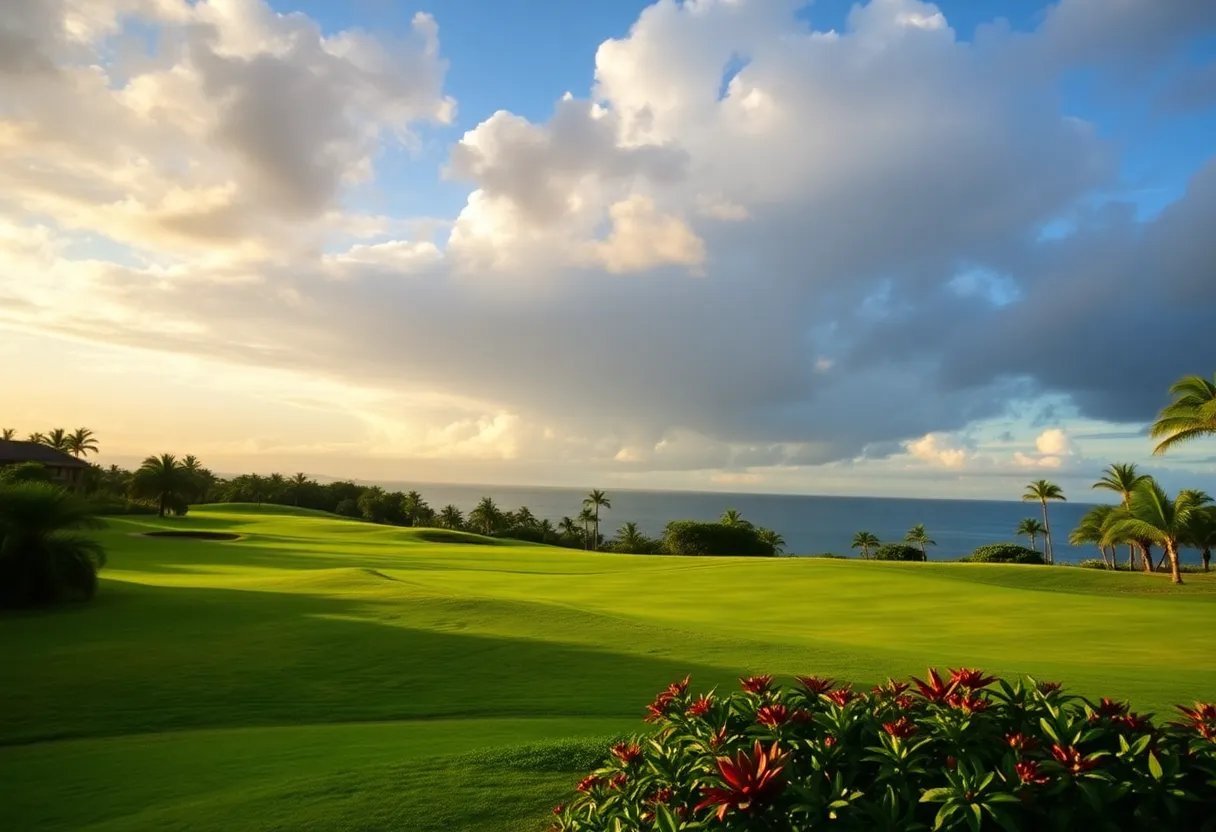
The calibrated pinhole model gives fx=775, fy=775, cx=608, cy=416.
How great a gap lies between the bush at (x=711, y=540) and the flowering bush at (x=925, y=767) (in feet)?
241

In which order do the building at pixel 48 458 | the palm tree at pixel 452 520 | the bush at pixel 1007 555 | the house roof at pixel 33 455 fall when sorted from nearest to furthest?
the bush at pixel 1007 555 < the house roof at pixel 33 455 < the building at pixel 48 458 < the palm tree at pixel 452 520

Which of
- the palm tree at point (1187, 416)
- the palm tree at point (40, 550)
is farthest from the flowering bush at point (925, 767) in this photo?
the palm tree at point (1187, 416)

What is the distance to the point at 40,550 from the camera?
2327cm

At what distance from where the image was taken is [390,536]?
67188 millimetres

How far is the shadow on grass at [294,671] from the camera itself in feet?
43.1

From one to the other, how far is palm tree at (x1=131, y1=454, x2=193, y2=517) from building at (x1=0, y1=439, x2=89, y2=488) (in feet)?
19.2

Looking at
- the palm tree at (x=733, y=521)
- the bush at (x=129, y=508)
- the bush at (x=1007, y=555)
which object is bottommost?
the bush at (x=1007, y=555)

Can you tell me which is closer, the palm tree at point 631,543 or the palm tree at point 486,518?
the palm tree at point 631,543

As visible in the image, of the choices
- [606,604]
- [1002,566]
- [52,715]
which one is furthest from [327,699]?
[1002,566]

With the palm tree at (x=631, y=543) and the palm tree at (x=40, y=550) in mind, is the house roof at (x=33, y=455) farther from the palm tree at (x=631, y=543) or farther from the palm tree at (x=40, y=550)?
the palm tree at (x=40, y=550)

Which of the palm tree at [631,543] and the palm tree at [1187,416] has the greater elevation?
the palm tree at [1187,416]

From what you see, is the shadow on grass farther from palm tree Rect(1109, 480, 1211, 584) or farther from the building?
the building

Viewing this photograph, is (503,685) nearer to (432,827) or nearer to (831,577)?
(432,827)

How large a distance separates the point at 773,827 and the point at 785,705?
3.52 feet
